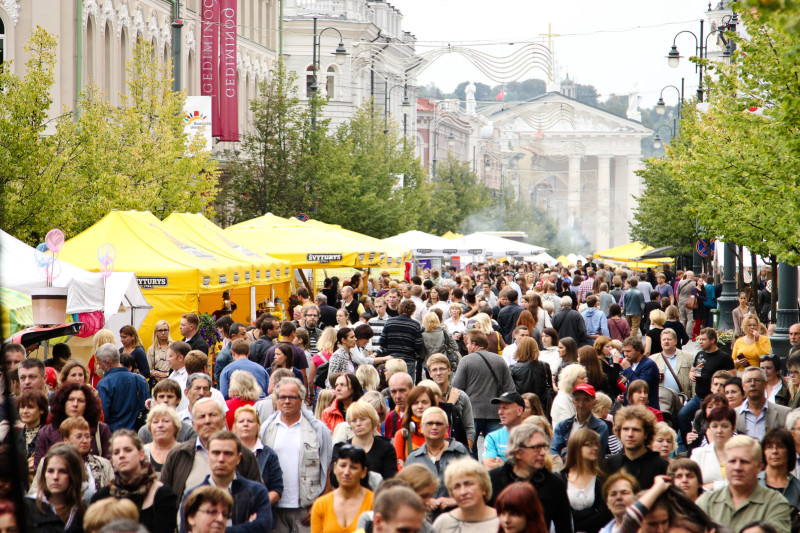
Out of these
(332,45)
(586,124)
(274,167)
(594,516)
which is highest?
(586,124)

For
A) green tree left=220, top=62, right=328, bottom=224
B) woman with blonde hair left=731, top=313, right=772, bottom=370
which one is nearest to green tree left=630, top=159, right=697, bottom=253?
green tree left=220, top=62, right=328, bottom=224

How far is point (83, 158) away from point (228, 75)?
63.3ft

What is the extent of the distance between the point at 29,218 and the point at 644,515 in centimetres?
1554

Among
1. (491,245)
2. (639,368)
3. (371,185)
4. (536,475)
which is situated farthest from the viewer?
(371,185)

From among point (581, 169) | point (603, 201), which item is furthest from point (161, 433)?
point (603, 201)

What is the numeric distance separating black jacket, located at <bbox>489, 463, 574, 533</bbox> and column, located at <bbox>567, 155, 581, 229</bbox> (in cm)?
12520

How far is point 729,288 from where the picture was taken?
2834 cm

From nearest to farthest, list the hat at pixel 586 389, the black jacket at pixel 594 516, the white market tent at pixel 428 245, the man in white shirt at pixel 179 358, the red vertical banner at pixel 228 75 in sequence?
the black jacket at pixel 594 516 < the hat at pixel 586 389 < the man in white shirt at pixel 179 358 < the white market tent at pixel 428 245 < the red vertical banner at pixel 228 75

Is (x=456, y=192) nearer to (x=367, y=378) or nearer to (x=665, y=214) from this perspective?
(x=665, y=214)

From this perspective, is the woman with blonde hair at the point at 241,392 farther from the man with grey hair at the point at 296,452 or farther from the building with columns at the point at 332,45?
the building with columns at the point at 332,45

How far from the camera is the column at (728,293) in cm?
2706

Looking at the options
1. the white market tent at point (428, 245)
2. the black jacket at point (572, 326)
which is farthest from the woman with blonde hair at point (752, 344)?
the white market tent at point (428, 245)

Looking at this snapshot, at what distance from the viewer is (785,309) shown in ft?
62.2

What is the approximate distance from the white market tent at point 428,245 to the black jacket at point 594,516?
27694 mm
